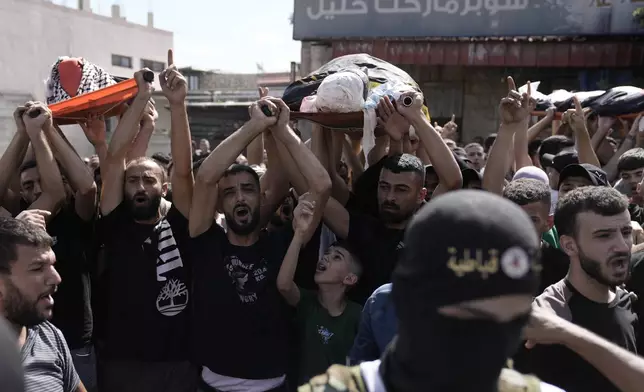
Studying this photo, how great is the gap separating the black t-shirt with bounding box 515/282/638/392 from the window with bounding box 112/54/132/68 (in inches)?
1114

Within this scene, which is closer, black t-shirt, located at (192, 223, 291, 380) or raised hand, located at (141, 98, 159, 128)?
black t-shirt, located at (192, 223, 291, 380)

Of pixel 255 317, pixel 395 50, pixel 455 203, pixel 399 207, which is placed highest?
pixel 395 50

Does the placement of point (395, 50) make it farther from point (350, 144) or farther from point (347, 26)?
point (350, 144)

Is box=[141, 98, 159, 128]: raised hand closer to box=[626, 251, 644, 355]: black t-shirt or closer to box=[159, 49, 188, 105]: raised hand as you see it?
box=[159, 49, 188, 105]: raised hand

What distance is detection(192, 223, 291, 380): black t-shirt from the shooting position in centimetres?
311

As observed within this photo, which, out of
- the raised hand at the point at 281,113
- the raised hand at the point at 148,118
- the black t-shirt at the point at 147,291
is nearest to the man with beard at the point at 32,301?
the black t-shirt at the point at 147,291

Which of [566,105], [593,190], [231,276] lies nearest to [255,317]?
[231,276]

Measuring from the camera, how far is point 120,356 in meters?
3.40

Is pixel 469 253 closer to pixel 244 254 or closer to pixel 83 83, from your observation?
pixel 244 254

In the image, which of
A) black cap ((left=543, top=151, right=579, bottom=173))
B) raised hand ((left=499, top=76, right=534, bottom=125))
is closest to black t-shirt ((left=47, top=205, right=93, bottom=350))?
raised hand ((left=499, top=76, right=534, bottom=125))

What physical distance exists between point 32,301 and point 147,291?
82 cm

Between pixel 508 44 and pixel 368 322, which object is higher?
pixel 508 44

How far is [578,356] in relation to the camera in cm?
225

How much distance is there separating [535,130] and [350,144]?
220 centimetres
